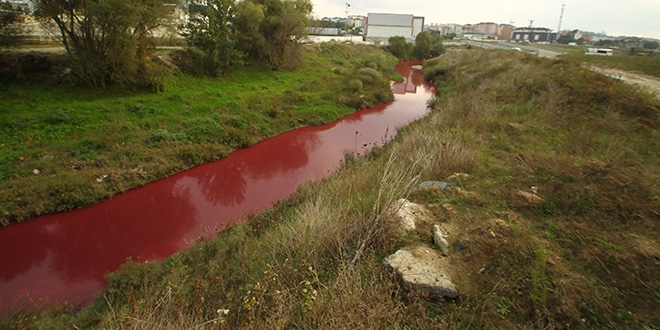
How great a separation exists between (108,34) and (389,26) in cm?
5630

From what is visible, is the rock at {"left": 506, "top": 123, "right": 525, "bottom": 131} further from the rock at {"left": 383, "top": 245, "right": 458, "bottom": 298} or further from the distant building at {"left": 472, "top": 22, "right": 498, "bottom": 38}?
the distant building at {"left": 472, "top": 22, "right": 498, "bottom": 38}

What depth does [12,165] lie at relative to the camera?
8.64 meters

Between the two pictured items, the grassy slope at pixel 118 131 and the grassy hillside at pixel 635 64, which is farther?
the grassy hillside at pixel 635 64

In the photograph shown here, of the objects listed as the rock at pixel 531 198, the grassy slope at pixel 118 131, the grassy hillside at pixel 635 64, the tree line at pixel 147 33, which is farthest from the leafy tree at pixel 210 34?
the grassy hillside at pixel 635 64

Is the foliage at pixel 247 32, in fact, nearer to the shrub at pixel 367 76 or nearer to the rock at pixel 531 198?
the shrub at pixel 367 76

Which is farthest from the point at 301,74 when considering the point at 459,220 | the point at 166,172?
the point at 459,220

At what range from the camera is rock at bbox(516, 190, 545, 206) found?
16.5ft

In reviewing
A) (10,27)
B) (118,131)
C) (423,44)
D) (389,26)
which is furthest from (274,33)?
(389,26)

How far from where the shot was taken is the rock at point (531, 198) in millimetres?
5031

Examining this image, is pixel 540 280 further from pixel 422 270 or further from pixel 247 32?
pixel 247 32

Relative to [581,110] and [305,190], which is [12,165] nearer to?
[305,190]

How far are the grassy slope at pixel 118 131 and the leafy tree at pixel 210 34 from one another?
3.34 ft

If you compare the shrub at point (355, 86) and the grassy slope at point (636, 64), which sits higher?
the grassy slope at point (636, 64)

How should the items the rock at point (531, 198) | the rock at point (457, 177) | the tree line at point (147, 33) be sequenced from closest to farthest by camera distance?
the rock at point (531, 198) < the rock at point (457, 177) < the tree line at point (147, 33)
